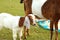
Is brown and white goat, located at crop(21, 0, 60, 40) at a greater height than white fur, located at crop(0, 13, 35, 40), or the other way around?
brown and white goat, located at crop(21, 0, 60, 40)

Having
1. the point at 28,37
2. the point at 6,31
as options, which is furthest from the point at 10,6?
the point at 28,37

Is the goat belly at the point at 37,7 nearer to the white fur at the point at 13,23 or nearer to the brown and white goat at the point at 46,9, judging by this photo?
the brown and white goat at the point at 46,9

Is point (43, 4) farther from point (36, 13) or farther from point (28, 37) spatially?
point (28, 37)

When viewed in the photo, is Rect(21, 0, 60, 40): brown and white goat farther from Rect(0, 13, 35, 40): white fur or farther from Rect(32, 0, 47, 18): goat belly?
Rect(0, 13, 35, 40): white fur

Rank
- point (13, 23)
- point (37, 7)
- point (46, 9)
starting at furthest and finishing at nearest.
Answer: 1. point (37, 7)
2. point (46, 9)
3. point (13, 23)

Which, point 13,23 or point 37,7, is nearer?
point 13,23

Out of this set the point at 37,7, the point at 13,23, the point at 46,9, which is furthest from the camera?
the point at 37,7

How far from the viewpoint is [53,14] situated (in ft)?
17.7

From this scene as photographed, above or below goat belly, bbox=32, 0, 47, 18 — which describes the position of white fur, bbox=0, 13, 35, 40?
below

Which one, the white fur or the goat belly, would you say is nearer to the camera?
the white fur

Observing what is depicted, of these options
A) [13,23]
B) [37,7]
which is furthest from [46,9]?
[13,23]

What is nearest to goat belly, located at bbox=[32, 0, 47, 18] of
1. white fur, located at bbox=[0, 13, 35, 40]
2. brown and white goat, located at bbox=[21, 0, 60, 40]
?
brown and white goat, located at bbox=[21, 0, 60, 40]

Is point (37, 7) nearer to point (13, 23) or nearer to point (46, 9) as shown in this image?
point (46, 9)

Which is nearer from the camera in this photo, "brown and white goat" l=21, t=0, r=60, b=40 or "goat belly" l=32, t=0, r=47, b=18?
"brown and white goat" l=21, t=0, r=60, b=40
